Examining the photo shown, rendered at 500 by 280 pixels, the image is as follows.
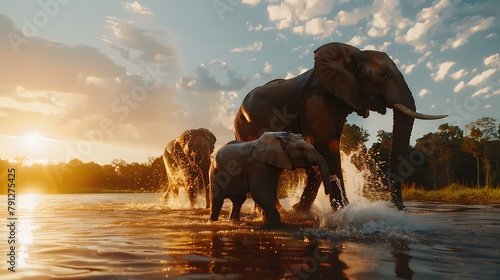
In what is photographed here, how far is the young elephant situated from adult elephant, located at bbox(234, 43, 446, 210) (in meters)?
1.25

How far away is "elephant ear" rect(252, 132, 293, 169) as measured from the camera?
8859mm

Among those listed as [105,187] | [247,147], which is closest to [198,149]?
[247,147]

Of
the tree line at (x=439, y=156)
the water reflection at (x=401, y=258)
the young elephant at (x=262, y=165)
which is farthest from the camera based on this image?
the tree line at (x=439, y=156)

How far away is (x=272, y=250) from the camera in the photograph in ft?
19.2

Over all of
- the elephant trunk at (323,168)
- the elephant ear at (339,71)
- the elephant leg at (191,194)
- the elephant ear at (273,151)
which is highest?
the elephant ear at (339,71)

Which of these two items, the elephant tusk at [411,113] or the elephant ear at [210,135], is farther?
the elephant ear at [210,135]

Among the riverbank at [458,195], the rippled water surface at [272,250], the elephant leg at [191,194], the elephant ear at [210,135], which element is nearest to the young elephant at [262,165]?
the rippled water surface at [272,250]

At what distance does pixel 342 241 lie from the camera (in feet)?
22.0

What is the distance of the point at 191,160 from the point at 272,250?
10254 mm

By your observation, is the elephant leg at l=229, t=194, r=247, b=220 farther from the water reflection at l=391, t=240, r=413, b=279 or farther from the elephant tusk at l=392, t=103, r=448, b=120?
the water reflection at l=391, t=240, r=413, b=279

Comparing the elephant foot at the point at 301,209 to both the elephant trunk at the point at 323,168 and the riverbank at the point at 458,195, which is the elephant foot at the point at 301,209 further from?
the riverbank at the point at 458,195

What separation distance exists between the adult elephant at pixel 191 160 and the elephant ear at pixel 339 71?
5789 millimetres

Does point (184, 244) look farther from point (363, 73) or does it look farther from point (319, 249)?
point (363, 73)

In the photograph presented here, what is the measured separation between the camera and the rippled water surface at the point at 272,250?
459cm
